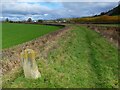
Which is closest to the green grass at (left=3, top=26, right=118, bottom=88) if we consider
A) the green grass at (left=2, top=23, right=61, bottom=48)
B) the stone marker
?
the stone marker

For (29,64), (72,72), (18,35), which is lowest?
(72,72)

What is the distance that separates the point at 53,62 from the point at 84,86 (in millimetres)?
2073

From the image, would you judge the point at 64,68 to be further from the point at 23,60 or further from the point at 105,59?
the point at 105,59

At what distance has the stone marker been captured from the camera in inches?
344

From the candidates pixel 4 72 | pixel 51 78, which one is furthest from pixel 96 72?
pixel 4 72

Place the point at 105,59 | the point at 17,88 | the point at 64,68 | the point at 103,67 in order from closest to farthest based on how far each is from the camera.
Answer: the point at 17,88 < the point at 64,68 < the point at 103,67 < the point at 105,59

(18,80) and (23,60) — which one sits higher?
(23,60)

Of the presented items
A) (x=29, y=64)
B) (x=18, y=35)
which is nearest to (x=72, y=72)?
(x=29, y=64)

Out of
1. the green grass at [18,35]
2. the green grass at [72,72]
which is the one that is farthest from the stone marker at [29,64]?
the green grass at [18,35]

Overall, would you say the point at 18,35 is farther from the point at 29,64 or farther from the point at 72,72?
the point at 29,64

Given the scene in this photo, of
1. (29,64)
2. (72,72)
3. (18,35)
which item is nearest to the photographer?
(29,64)

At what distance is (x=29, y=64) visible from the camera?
886 cm

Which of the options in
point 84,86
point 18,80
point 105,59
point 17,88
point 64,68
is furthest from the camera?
point 105,59

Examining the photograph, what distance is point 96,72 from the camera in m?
12.0
